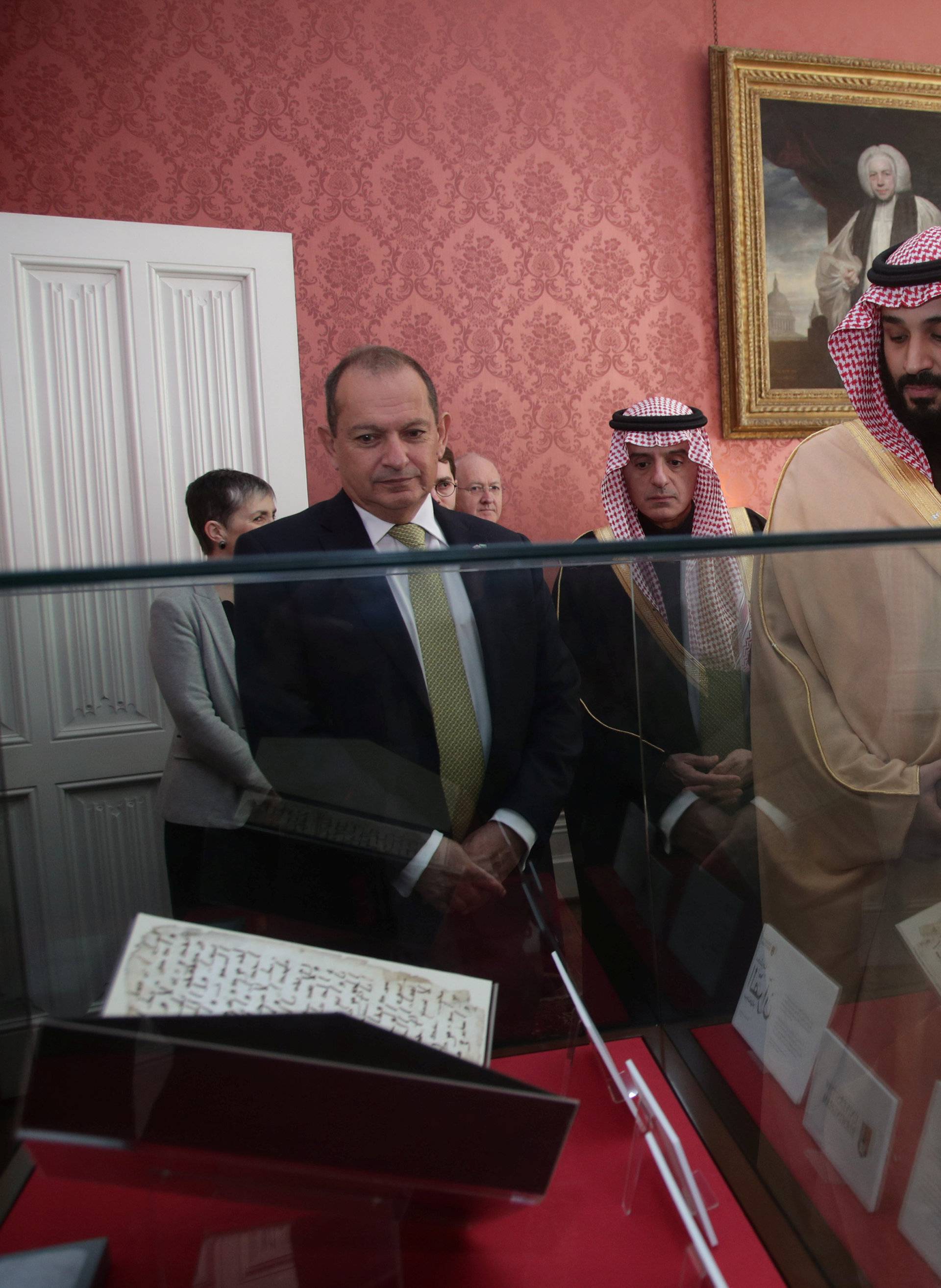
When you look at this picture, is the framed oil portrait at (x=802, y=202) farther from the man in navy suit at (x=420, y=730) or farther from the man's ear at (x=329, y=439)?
the man in navy suit at (x=420, y=730)

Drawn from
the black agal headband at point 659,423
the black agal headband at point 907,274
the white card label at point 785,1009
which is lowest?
the white card label at point 785,1009

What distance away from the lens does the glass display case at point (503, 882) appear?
490mm

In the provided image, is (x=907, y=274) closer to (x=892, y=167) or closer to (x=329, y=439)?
(x=329, y=439)

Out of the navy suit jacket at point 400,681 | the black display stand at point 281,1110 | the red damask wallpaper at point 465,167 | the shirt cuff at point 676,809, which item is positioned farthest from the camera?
the red damask wallpaper at point 465,167

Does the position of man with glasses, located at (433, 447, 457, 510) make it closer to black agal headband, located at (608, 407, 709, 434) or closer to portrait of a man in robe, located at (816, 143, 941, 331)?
black agal headband, located at (608, 407, 709, 434)

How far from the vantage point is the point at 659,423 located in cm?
260

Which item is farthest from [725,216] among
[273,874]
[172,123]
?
[273,874]

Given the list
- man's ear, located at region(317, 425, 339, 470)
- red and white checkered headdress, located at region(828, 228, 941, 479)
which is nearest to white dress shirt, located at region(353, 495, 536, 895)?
red and white checkered headdress, located at region(828, 228, 941, 479)

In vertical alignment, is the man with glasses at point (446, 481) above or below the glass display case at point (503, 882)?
above

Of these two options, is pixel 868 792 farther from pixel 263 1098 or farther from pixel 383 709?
pixel 263 1098

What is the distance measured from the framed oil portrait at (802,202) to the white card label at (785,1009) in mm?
3334

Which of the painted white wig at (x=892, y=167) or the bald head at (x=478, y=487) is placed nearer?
the bald head at (x=478, y=487)

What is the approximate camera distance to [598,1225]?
1.76 feet

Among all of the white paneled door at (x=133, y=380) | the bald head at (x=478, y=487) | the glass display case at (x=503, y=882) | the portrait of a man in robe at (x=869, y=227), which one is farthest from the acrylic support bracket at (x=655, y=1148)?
the portrait of a man in robe at (x=869, y=227)
